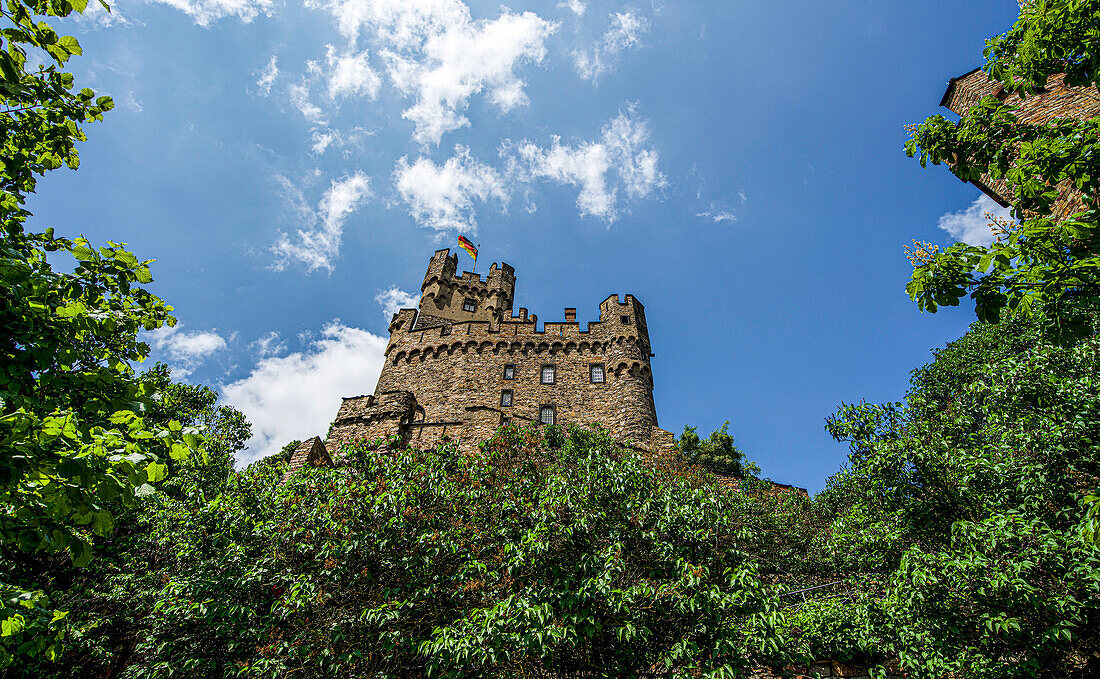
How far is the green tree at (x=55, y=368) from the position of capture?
354cm

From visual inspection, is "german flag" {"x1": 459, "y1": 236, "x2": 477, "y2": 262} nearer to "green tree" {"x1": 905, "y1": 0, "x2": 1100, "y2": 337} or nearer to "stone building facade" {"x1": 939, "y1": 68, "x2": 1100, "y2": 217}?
"stone building facade" {"x1": 939, "y1": 68, "x2": 1100, "y2": 217}

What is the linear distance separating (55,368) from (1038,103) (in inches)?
662

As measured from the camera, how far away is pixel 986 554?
8.24 meters

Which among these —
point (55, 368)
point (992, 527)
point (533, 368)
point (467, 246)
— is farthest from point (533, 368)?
point (55, 368)

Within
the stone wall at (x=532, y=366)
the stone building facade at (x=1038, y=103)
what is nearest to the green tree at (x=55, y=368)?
the stone building facade at (x=1038, y=103)

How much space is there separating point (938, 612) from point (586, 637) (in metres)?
6.09

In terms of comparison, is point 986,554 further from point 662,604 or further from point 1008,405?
point 662,604

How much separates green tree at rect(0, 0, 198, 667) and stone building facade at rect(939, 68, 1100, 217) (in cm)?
973

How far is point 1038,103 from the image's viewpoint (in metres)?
10.2

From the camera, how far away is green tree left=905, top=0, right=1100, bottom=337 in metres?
4.50

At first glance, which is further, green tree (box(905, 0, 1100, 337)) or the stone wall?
the stone wall

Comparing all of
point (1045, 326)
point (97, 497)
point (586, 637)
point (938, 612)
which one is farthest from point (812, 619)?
point (97, 497)

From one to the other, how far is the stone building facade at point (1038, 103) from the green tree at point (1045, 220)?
3.06ft

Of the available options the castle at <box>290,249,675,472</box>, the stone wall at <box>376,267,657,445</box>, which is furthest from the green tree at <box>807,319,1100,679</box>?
the stone wall at <box>376,267,657,445</box>
